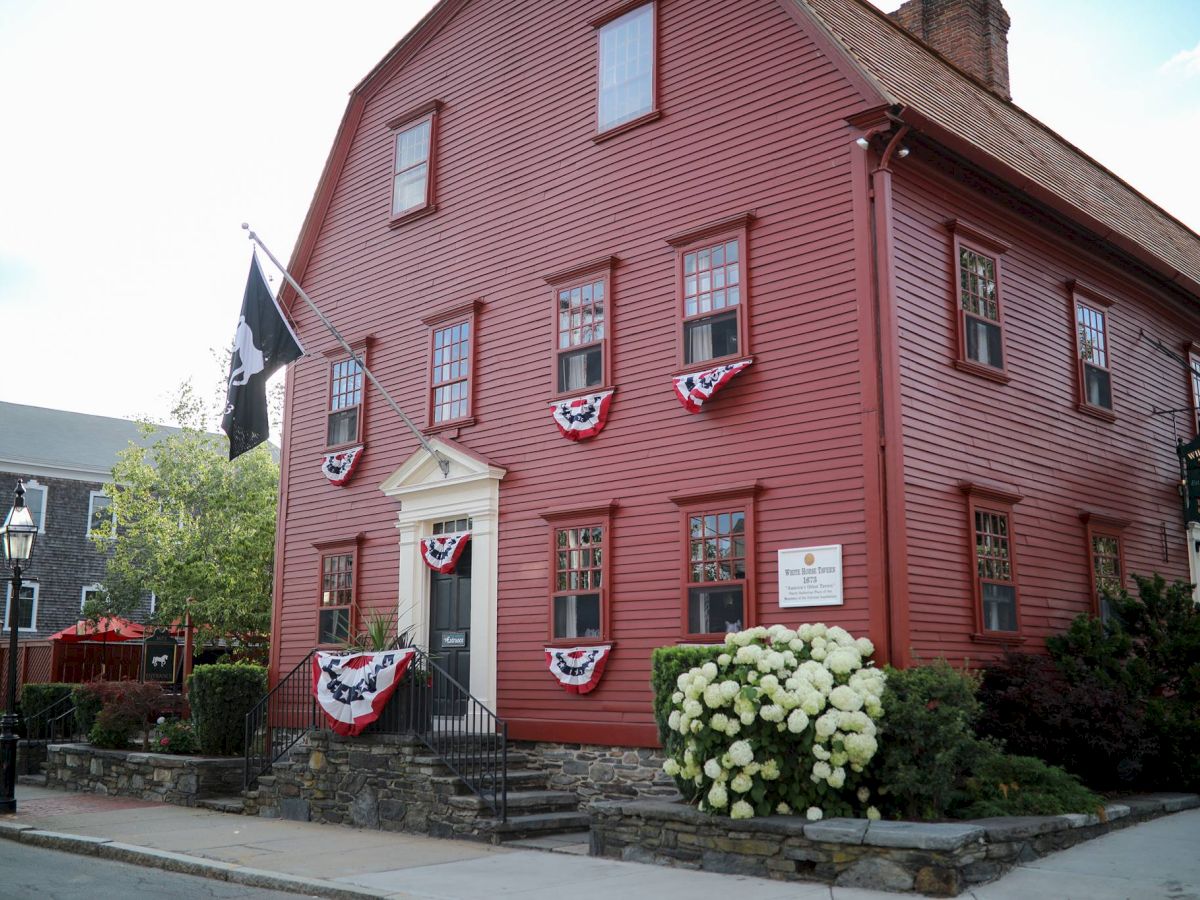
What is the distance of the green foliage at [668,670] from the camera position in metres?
10.5

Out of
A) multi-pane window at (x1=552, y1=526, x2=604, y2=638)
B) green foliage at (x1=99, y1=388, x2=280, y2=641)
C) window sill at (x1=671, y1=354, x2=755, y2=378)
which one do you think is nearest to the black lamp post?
multi-pane window at (x1=552, y1=526, x2=604, y2=638)

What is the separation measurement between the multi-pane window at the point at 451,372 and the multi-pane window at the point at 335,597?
269cm

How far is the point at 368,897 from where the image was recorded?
28.8 ft

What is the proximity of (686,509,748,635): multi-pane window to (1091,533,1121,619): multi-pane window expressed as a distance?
197 inches

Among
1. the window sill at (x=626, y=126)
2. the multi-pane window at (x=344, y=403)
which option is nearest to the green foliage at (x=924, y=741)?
the window sill at (x=626, y=126)

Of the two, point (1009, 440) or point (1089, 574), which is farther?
point (1089, 574)

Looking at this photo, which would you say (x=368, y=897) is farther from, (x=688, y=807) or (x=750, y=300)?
(x=750, y=300)

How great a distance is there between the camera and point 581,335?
14.1m

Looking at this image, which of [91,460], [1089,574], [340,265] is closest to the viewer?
[1089,574]

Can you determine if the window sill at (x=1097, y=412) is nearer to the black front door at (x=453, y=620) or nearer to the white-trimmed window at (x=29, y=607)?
the black front door at (x=453, y=620)

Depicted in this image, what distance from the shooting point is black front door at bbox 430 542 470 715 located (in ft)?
48.7

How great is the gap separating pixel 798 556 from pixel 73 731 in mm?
14771

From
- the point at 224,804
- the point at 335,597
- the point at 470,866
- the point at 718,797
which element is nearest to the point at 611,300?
the point at 335,597

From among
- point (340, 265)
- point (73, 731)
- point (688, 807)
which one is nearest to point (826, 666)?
point (688, 807)
